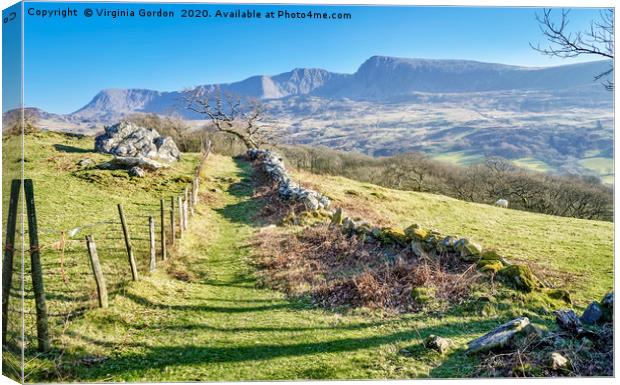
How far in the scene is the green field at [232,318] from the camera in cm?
625

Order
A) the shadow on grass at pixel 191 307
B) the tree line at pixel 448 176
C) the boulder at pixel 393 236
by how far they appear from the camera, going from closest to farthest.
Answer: the shadow on grass at pixel 191 307, the boulder at pixel 393 236, the tree line at pixel 448 176

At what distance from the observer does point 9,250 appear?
5652 millimetres

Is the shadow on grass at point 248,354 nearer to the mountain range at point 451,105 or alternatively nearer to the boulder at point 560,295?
the boulder at point 560,295

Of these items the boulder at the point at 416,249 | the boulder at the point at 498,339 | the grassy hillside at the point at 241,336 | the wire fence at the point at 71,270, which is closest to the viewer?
the wire fence at the point at 71,270

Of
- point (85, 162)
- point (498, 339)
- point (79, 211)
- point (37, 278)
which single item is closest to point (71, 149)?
point (85, 162)

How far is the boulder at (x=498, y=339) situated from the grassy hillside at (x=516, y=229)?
14.1ft

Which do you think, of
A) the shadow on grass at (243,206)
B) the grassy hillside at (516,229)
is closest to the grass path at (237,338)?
the grassy hillside at (516,229)

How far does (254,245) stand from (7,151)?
887cm

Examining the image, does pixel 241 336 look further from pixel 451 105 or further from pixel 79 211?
pixel 451 105

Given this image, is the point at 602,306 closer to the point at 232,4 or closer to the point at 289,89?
the point at 232,4

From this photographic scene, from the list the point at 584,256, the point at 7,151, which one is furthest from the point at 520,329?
the point at 584,256

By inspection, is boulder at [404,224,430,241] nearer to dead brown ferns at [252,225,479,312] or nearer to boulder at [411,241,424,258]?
boulder at [411,241,424,258]

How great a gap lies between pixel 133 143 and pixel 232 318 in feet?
76.1

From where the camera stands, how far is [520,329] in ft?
22.0
